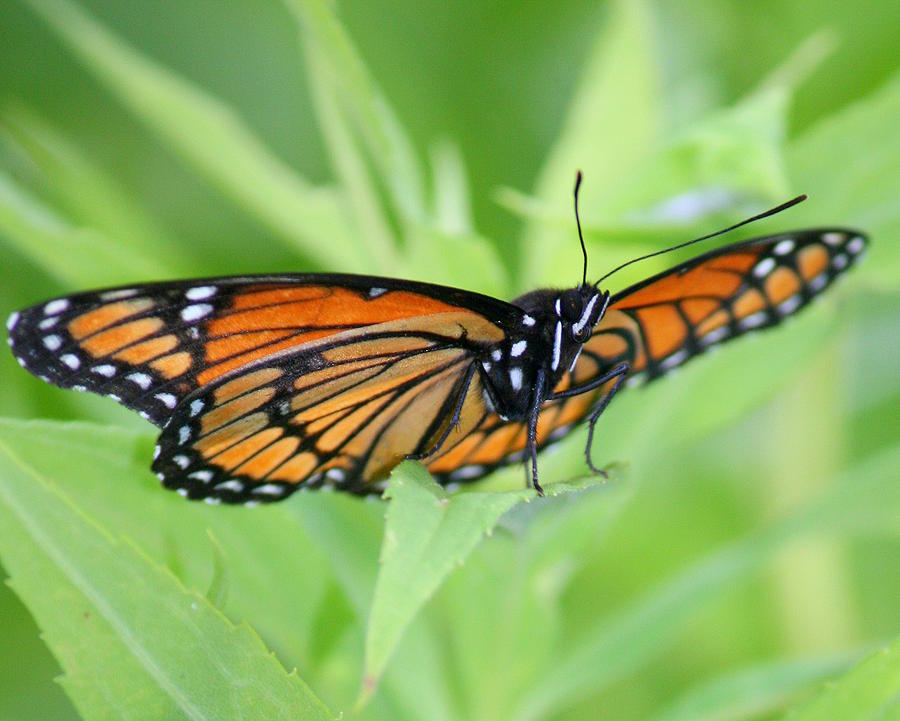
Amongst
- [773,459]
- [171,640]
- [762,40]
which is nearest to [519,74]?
[762,40]

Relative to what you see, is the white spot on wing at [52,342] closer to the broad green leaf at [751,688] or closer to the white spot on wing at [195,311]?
the white spot on wing at [195,311]

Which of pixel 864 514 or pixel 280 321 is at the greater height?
pixel 280 321

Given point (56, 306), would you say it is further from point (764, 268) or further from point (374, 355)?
point (764, 268)

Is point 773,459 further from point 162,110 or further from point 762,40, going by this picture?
A: point 162,110

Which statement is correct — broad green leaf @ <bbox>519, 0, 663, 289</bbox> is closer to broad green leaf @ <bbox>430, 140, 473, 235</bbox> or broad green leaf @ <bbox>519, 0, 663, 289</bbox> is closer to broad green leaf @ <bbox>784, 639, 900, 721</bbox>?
broad green leaf @ <bbox>430, 140, 473, 235</bbox>

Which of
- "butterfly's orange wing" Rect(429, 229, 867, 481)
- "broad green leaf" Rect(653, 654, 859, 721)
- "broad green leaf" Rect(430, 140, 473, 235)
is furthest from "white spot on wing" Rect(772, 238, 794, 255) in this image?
"broad green leaf" Rect(653, 654, 859, 721)

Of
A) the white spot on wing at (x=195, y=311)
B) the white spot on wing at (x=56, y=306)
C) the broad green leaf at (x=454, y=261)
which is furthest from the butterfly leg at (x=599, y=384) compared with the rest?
the white spot on wing at (x=56, y=306)
